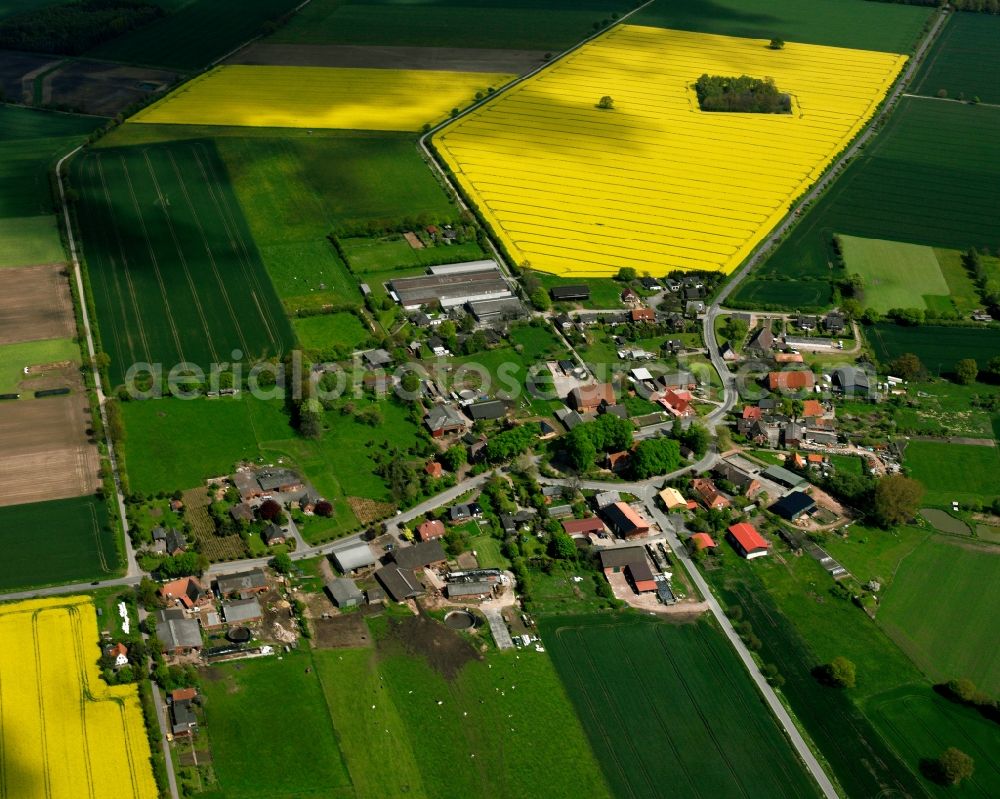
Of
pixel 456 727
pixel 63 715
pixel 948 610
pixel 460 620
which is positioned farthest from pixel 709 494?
pixel 63 715

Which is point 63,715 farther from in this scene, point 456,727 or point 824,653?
point 824,653

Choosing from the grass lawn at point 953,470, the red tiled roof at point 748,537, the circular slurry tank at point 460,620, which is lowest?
the grass lawn at point 953,470

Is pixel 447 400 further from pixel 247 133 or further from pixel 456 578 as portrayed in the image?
pixel 247 133

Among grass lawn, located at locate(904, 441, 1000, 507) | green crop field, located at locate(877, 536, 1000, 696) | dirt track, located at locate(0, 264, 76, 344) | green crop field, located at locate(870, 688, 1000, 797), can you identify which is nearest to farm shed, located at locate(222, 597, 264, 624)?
dirt track, located at locate(0, 264, 76, 344)

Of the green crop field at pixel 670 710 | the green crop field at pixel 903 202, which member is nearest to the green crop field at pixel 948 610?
the green crop field at pixel 670 710

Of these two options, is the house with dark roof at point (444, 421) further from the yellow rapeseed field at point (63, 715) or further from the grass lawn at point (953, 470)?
the grass lawn at point (953, 470)

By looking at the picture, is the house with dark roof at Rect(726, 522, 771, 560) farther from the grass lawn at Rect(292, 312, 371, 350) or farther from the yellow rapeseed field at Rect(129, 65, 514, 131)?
the yellow rapeseed field at Rect(129, 65, 514, 131)
